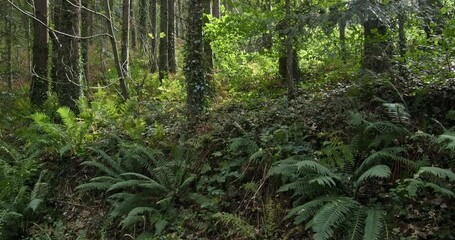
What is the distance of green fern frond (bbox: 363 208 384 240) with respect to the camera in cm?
396

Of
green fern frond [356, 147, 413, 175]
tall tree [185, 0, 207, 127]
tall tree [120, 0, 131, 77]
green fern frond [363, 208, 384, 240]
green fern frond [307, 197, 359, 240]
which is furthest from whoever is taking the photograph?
tall tree [120, 0, 131, 77]

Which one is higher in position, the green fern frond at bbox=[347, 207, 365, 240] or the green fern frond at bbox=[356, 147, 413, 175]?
the green fern frond at bbox=[356, 147, 413, 175]

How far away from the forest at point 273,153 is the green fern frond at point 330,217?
1 cm

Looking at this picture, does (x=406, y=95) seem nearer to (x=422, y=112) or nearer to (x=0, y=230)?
(x=422, y=112)

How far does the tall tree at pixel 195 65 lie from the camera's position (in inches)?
300

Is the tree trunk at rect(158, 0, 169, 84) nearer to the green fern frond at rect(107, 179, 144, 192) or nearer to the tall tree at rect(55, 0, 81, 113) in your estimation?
the tall tree at rect(55, 0, 81, 113)

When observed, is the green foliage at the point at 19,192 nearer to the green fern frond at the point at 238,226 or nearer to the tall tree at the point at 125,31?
the green fern frond at the point at 238,226

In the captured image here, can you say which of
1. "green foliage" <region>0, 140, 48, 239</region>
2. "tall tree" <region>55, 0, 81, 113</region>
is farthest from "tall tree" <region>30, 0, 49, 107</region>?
"green foliage" <region>0, 140, 48, 239</region>

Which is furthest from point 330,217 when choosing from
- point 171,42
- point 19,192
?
point 171,42

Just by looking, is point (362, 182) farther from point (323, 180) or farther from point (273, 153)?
point (273, 153)

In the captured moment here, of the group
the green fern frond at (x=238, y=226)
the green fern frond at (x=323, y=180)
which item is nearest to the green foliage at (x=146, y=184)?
the green fern frond at (x=238, y=226)

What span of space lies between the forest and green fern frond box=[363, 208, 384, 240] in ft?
0.07

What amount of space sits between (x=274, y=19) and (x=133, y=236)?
14.6ft

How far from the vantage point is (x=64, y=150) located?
7.14 m
